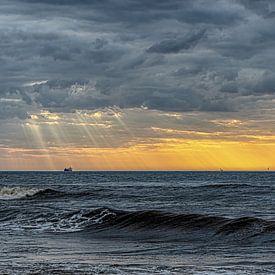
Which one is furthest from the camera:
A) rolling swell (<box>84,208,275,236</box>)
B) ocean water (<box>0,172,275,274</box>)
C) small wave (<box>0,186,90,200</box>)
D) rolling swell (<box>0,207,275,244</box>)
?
small wave (<box>0,186,90,200</box>)

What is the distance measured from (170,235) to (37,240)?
607 cm

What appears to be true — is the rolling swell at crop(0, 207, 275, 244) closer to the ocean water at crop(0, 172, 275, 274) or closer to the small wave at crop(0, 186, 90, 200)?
the ocean water at crop(0, 172, 275, 274)

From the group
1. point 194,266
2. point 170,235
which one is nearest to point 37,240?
point 170,235

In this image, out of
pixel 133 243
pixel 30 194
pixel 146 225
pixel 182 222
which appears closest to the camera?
pixel 133 243

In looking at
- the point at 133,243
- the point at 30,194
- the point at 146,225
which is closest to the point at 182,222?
the point at 146,225

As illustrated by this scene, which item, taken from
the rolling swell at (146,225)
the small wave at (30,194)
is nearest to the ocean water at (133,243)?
the rolling swell at (146,225)

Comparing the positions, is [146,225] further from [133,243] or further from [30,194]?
[30,194]

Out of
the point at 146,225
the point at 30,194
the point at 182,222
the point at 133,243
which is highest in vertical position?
the point at 30,194

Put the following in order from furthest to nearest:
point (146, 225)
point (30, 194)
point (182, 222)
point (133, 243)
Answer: point (30, 194), point (146, 225), point (182, 222), point (133, 243)

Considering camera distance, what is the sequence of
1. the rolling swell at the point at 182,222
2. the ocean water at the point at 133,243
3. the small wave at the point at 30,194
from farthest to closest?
1. the small wave at the point at 30,194
2. the rolling swell at the point at 182,222
3. the ocean water at the point at 133,243

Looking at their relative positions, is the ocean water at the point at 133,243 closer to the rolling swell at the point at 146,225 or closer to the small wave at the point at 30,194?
the rolling swell at the point at 146,225

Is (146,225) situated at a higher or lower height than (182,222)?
lower

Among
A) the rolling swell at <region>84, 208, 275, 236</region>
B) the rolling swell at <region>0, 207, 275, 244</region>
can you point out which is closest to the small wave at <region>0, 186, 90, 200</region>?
the rolling swell at <region>0, 207, 275, 244</region>

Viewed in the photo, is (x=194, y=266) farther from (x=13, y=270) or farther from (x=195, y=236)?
(x=195, y=236)
